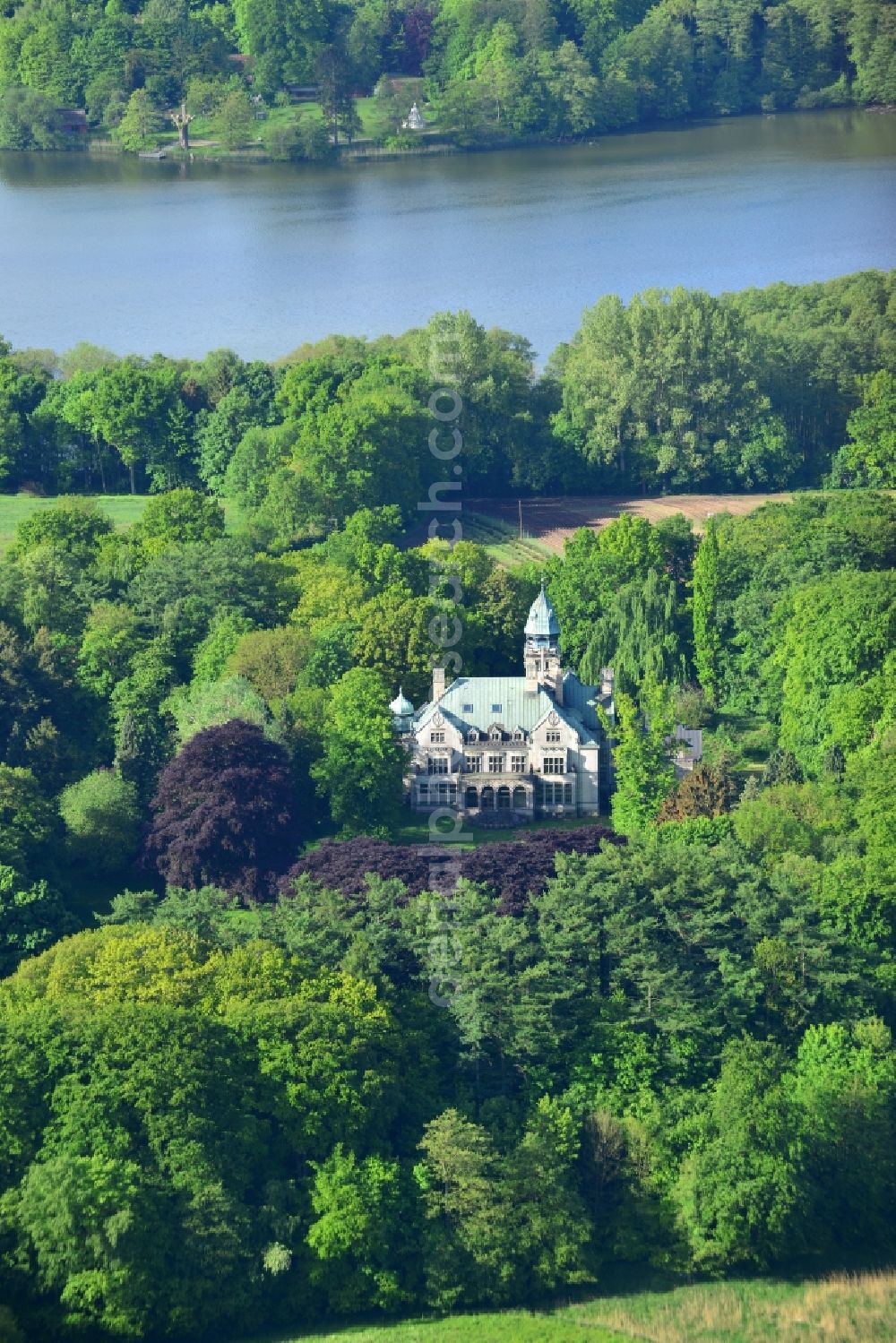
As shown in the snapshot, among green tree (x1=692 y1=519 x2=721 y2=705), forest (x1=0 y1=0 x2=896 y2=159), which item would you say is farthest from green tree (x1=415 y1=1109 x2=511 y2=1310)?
forest (x1=0 y1=0 x2=896 y2=159)

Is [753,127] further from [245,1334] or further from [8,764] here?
[245,1334]

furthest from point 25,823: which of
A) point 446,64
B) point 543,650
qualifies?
point 446,64

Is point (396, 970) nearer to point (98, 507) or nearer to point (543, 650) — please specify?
point (543, 650)

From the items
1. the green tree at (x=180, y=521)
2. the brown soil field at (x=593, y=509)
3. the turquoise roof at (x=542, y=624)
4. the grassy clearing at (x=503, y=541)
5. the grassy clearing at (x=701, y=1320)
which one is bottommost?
the grassy clearing at (x=701, y=1320)

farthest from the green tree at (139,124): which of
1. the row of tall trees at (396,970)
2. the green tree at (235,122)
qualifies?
the row of tall trees at (396,970)

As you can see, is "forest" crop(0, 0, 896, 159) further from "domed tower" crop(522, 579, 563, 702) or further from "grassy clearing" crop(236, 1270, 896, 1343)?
"grassy clearing" crop(236, 1270, 896, 1343)

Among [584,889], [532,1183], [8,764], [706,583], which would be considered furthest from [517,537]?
[532,1183]

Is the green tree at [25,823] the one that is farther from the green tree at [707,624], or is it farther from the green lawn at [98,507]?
the green lawn at [98,507]

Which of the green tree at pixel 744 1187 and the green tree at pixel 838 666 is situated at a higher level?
the green tree at pixel 838 666
